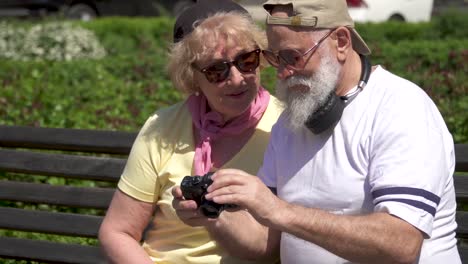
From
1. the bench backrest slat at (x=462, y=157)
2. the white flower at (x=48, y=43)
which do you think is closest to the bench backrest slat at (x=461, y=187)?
the bench backrest slat at (x=462, y=157)

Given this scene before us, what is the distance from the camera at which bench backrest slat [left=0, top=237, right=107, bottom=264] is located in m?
4.50

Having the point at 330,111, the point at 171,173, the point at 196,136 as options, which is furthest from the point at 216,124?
the point at 330,111

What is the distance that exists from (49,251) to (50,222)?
0.13 metres

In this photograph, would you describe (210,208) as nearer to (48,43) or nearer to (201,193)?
(201,193)

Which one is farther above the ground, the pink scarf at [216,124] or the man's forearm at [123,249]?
the pink scarf at [216,124]

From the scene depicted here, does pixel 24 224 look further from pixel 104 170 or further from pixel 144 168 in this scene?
pixel 144 168

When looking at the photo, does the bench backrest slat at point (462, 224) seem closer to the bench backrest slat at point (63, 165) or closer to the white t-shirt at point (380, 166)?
the white t-shirt at point (380, 166)

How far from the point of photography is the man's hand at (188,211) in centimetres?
318

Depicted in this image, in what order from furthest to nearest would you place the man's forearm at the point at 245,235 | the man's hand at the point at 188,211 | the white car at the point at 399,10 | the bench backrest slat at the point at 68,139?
the white car at the point at 399,10
the bench backrest slat at the point at 68,139
the man's forearm at the point at 245,235
the man's hand at the point at 188,211

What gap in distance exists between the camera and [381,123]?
295cm

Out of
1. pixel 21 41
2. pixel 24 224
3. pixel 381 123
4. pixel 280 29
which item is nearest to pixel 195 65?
pixel 280 29

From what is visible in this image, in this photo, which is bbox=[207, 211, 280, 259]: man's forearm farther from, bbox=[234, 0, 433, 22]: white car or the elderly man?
bbox=[234, 0, 433, 22]: white car

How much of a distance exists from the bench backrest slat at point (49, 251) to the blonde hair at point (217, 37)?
1151 mm

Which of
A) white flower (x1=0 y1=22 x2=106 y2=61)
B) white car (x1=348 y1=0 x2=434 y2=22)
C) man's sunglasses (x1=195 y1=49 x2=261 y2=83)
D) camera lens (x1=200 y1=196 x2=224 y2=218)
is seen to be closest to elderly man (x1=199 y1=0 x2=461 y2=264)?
→ camera lens (x1=200 y1=196 x2=224 y2=218)
